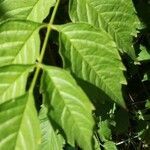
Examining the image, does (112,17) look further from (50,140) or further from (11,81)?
(50,140)

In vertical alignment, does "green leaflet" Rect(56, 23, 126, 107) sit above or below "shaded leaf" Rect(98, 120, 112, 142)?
above

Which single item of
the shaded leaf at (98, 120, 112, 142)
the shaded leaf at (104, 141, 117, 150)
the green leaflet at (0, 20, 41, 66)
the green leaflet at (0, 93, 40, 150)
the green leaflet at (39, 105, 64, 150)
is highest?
the green leaflet at (0, 20, 41, 66)

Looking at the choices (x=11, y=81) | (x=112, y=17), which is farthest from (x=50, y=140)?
(x=11, y=81)

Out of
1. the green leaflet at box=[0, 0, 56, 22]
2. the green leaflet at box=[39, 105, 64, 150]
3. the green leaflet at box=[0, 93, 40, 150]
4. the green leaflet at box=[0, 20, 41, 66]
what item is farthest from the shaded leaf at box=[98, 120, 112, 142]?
Answer: the green leaflet at box=[0, 93, 40, 150]

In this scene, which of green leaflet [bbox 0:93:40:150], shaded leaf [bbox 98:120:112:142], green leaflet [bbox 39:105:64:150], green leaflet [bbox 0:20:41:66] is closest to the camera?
green leaflet [bbox 0:93:40:150]

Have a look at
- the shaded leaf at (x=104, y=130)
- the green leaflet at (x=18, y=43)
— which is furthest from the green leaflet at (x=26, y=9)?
the shaded leaf at (x=104, y=130)

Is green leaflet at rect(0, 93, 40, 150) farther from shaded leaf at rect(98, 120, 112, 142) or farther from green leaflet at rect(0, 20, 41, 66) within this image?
shaded leaf at rect(98, 120, 112, 142)
